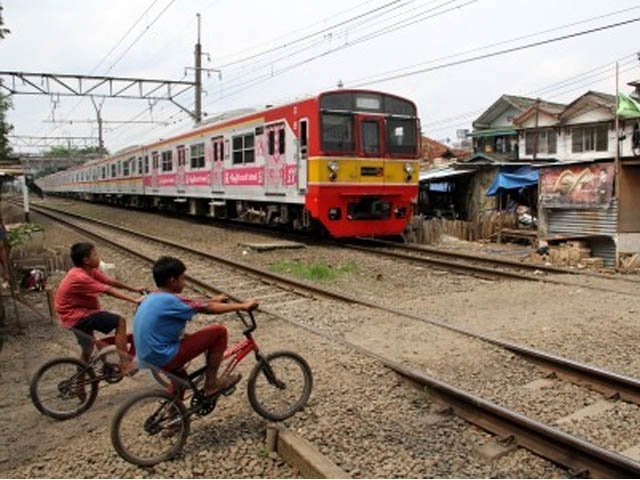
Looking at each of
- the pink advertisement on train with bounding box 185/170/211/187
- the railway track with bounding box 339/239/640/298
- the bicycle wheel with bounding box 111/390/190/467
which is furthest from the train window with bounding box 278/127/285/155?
the bicycle wheel with bounding box 111/390/190/467

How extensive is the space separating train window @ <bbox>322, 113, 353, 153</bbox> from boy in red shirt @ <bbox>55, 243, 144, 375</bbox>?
8101 mm

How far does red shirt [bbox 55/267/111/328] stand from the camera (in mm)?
4816

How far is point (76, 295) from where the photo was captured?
485 cm

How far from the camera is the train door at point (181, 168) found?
21.0 m

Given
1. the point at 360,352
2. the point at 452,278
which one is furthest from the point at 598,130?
the point at 360,352

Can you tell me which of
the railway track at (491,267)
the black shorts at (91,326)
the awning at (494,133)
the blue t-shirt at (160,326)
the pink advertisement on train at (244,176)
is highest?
the awning at (494,133)

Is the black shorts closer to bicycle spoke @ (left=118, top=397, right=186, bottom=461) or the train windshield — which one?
bicycle spoke @ (left=118, top=397, right=186, bottom=461)

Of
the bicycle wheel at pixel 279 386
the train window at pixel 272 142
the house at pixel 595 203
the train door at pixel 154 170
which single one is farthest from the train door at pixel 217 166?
the bicycle wheel at pixel 279 386

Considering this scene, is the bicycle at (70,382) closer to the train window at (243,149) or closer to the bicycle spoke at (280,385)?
the bicycle spoke at (280,385)

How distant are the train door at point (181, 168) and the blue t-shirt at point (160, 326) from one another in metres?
17.6

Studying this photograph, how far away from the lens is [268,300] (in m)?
8.50

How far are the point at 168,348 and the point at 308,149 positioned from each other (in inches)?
362

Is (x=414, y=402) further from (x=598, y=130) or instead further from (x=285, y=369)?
(x=598, y=130)

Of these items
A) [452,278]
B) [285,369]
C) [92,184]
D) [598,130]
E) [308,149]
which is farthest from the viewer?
[92,184]
